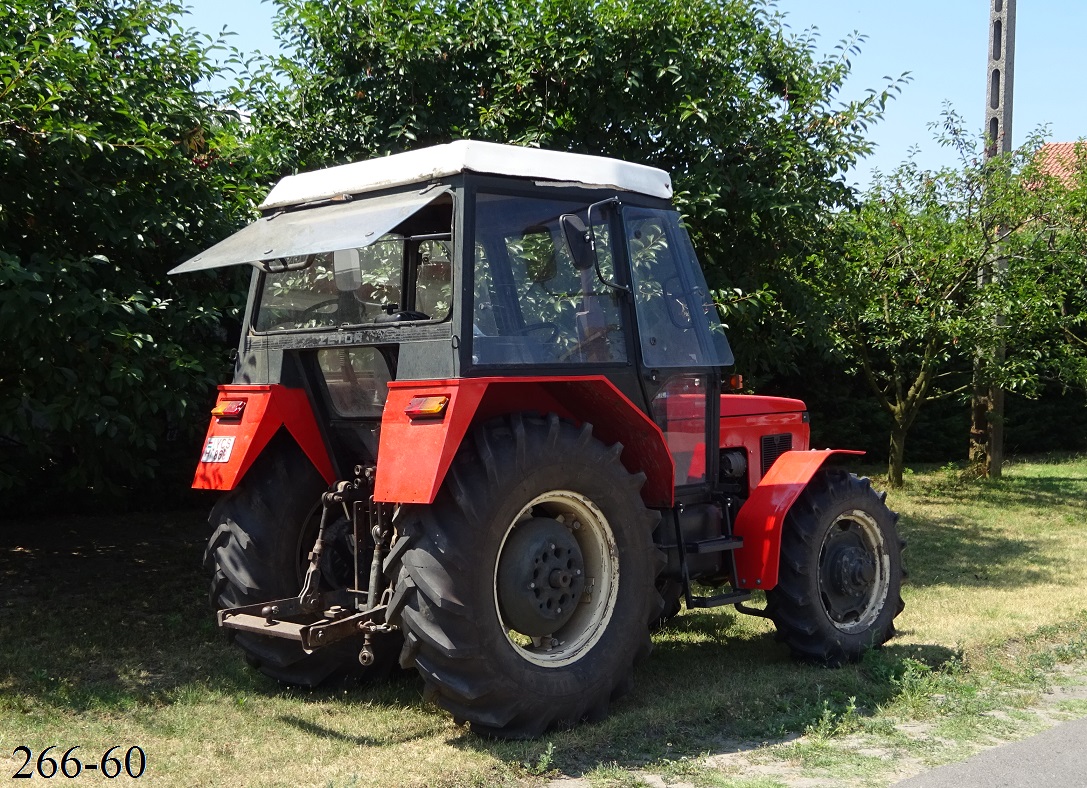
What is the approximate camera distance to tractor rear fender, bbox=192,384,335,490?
5.20 metres

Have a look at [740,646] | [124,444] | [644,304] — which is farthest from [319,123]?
[740,646]

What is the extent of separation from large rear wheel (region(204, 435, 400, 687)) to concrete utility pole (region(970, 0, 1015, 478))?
1175 centimetres

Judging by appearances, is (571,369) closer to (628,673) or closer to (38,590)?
(628,673)

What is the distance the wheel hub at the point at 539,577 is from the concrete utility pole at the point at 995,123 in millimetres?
11619

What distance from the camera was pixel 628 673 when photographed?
5.00 meters

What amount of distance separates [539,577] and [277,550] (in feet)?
4.41

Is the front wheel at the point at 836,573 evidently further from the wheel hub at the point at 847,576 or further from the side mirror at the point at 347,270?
the side mirror at the point at 347,270

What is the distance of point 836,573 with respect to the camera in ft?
19.6

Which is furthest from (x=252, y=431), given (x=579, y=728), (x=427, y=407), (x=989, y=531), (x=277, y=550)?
(x=989, y=531)

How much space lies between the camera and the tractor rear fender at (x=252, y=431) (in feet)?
17.1

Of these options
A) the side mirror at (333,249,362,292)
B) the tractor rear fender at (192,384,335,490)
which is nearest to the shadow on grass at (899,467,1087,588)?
the tractor rear fender at (192,384,335,490)

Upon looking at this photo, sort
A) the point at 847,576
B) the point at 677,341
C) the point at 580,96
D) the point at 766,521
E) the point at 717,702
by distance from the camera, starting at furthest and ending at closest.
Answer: the point at 580,96, the point at 847,576, the point at 766,521, the point at 677,341, the point at 717,702

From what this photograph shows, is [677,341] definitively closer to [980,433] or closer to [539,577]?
[539,577]

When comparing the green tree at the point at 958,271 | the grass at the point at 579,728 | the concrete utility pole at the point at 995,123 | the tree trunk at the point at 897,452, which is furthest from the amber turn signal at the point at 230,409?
the concrete utility pole at the point at 995,123
